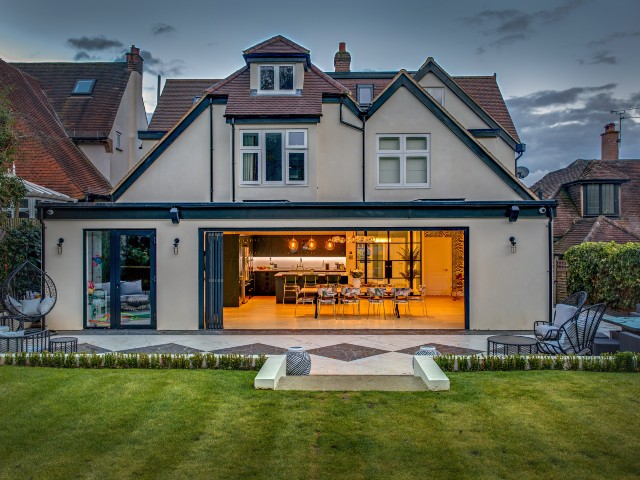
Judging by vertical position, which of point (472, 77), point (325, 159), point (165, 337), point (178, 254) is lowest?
point (165, 337)

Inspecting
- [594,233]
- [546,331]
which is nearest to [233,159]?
[546,331]

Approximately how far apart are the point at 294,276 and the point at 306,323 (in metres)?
4.47

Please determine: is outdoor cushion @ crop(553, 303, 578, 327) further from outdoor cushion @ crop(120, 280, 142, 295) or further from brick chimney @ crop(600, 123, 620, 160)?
brick chimney @ crop(600, 123, 620, 160)

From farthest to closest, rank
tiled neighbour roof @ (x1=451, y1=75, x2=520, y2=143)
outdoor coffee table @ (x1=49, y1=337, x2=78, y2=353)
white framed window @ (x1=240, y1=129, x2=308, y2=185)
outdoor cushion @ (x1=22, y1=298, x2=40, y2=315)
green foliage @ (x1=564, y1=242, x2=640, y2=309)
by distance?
tiled neighbour roof @ (x1=451, y1=75, x2=520, y2=143)
white framed window @ (x1=240, y1=129, x2=308, y2=185)
green foliage @ (x1=564, y1=242, x2=640, y2=309)
outdoor cushion @ (x1=22, y1=298, x2=40, y2=315)
outdoor coffee table @ (x1=49, y1=337, x2=78, y2=353)

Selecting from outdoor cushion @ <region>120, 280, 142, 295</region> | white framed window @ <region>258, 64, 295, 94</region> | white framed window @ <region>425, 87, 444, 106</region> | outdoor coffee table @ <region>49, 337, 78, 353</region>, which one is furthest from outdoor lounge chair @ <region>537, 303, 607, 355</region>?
white framed window @ <region>425, 87, 444, 106</region>

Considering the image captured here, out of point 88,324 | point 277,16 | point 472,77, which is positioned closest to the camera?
point 88,324

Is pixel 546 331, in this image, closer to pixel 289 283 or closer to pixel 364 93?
pixel 289 283

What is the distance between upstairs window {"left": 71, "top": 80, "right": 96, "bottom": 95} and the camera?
25.0 metres

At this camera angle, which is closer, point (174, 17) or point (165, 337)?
point (165, 337)

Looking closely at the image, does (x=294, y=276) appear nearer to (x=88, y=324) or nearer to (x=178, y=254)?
(x=178, y=254)

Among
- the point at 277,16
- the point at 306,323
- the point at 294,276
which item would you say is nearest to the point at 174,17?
the point at 277,16

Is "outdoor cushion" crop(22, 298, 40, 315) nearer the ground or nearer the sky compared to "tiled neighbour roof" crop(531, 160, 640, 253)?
nearer the ground

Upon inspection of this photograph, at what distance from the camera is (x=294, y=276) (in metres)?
19.1

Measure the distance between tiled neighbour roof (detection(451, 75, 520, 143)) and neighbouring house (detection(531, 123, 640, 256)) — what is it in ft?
14.7
